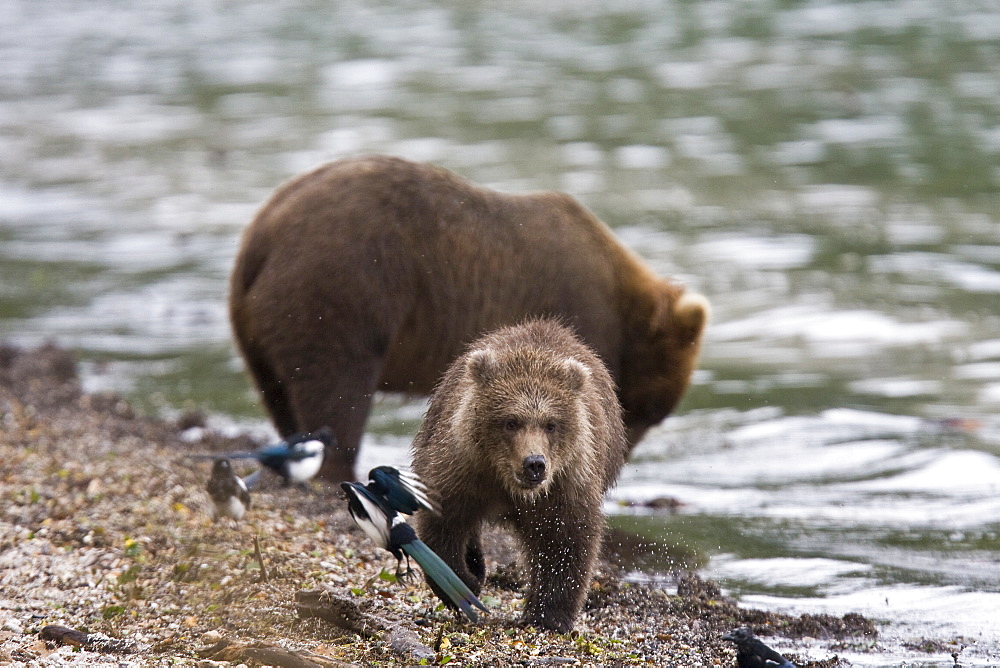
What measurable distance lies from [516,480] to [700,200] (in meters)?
12.3

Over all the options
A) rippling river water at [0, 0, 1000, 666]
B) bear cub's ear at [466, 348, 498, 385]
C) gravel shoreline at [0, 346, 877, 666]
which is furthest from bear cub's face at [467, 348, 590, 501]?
rippling river water at [0, 0, 1000, 666]

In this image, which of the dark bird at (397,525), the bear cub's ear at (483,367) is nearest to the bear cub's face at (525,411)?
the bear cub's ear at (483,367)

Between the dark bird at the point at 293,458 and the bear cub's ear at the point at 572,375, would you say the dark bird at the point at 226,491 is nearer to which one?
the dark bird at the point at 293,458

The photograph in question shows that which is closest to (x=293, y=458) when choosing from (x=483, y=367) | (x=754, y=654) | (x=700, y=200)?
(x=483, y=367)

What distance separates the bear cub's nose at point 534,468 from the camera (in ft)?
17.8

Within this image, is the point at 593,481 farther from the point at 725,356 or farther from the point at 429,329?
the point at 725,356

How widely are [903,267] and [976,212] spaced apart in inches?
102

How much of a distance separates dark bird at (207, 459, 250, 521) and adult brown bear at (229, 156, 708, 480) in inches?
55.7

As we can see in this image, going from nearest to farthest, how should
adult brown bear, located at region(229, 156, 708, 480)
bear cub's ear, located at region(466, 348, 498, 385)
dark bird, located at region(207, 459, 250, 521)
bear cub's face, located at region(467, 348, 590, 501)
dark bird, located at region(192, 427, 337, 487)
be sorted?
bear cub's face, located at region(467, 348, 590, 501) < bear cub's ear, located at region(466, 348, 498, 385) < dark bird, located at region(207, 459, 250, 521) < dark bird, located at region(192, 427, 337, 487) < adult brown bear, located at region(229, 156, 708, 480)

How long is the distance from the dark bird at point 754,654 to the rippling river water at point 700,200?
0.81 metres

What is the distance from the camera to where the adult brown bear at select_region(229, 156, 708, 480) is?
7770 millimetres

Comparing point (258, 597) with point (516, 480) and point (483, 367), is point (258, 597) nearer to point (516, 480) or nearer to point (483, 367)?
point (516, 480)

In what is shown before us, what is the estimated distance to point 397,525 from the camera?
538 centimetres

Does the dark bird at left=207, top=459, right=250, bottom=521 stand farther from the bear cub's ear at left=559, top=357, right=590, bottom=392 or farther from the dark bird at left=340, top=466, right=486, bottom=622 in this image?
the bear cub's ear at left=559, top=357, right=590, bottom=392
